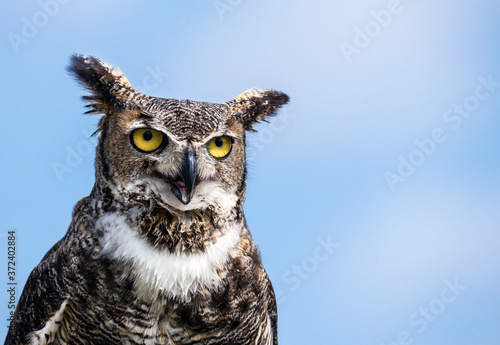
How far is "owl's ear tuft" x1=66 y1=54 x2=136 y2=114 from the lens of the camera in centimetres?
320

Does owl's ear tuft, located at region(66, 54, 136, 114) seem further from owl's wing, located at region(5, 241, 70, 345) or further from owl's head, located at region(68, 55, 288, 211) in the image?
owl's wing, located at region(5, 241, 70, 345)

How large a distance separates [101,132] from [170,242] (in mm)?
695

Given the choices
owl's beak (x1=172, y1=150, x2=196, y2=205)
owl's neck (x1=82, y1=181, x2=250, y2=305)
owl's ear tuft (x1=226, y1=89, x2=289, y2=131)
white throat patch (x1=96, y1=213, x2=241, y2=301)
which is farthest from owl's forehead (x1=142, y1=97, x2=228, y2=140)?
white throat patch (x1=96, y1=213, x2=241, y2=301)

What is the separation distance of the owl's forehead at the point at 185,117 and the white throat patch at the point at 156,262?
0.53m

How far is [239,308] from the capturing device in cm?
328

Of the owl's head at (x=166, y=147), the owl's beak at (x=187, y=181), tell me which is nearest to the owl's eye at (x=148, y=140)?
the owl's head at (x=166, y=147)

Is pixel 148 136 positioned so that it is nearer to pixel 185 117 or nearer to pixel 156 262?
pixel 185 117

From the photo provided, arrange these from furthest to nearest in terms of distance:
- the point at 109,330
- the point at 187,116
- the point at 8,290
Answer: the point at 8,290 < the point at 109,330 < the point at 187,116

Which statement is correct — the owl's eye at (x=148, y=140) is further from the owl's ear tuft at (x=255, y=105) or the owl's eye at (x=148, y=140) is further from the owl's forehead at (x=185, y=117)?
the owl's ear tuft at (x=255, y=105)

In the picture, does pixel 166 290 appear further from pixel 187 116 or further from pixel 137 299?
pixel 187 116

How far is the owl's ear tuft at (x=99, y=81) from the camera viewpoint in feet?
10.5

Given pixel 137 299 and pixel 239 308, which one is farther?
pixel 239 308

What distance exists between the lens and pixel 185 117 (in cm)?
290

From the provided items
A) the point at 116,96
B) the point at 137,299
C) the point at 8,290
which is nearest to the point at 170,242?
the point at 137,299
